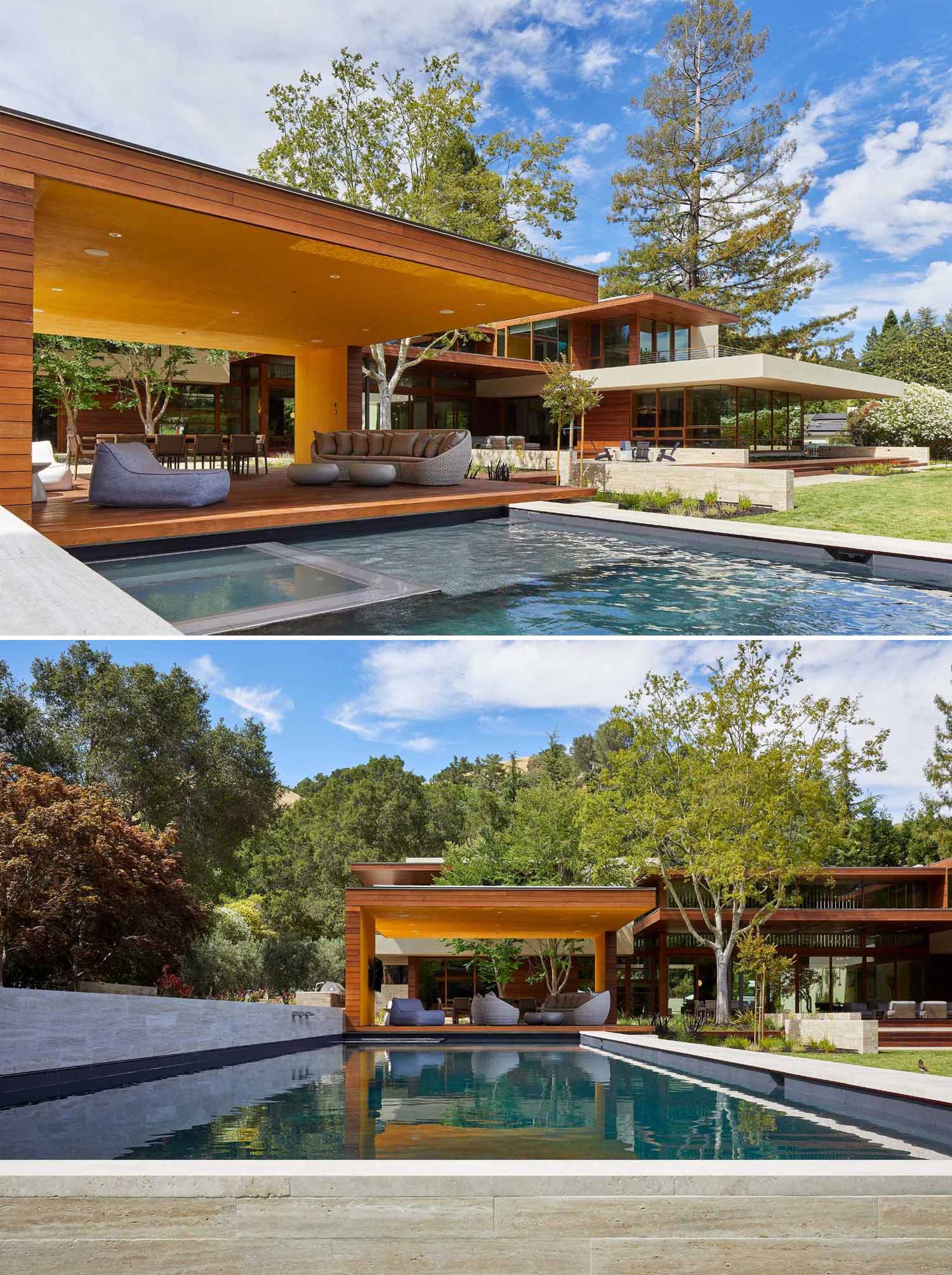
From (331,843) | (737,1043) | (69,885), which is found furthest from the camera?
(331,843)

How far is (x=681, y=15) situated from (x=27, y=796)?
39.8 meters

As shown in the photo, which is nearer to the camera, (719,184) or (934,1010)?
(934,1010)

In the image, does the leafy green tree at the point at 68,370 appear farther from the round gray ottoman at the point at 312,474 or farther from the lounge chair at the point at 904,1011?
the lounge chair at the point at 904,1011

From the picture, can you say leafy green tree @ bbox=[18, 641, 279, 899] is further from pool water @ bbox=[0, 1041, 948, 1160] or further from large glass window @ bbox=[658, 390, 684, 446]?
pool water @ bbox=[0, 1041, 948, 1160]

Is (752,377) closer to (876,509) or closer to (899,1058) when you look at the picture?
(876,509)

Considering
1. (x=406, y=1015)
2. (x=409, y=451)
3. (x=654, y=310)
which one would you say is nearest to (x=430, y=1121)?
(x=406, y=1015)

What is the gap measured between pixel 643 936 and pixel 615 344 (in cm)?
2002

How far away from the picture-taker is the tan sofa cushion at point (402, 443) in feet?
55.7

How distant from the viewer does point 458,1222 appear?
2.89 m

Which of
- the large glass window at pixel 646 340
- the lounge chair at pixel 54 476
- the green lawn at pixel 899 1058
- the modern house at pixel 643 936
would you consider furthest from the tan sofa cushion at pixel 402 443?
the large glass window at pixel 646 340

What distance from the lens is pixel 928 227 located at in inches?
2472

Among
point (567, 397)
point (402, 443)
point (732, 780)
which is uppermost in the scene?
point (567, 397)

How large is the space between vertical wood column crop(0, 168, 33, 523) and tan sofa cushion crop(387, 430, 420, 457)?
909 cm

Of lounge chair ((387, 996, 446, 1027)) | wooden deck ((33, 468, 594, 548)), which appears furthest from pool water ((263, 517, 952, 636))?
lounge chair ((387, 996, 446, 1027))
